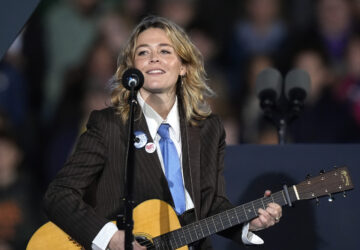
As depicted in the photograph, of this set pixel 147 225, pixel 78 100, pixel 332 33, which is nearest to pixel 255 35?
pixel 332 33

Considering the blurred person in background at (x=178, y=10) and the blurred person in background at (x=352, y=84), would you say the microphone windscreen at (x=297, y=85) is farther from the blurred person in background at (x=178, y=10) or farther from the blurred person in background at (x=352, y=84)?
the blurred person in background at (x=178, y=10)

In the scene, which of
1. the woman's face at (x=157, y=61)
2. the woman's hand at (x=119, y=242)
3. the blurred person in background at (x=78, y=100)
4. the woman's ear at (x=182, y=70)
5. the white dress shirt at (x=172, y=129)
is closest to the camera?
the woman's hand at (x=119, y=242)

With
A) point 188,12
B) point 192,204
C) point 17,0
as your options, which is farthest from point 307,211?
point 188,12

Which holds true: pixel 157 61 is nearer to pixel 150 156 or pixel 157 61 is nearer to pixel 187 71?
pixel 187 71

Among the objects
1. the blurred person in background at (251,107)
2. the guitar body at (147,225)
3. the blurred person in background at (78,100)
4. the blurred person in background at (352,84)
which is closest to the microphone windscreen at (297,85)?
the guitar body at (147,225)

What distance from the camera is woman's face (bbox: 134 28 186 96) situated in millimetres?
3295

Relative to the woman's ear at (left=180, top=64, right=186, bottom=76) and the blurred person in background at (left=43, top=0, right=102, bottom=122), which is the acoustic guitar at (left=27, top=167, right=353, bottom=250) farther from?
the blurred person in background at (left=43, top=0, right=102, bottom=122)

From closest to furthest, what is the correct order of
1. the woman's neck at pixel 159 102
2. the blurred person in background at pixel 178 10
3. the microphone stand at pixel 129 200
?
1. the microphone stand at pixel 129 200
2. the woman's neck at pixel 159 102
3. the blurred person in background at pixel 178 10

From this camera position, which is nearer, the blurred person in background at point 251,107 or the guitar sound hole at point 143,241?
the guitar sound hole at point 143,241

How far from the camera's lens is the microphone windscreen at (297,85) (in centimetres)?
388

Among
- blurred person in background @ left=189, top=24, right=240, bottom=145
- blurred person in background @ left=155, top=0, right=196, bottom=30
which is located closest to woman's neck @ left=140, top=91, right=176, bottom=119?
blurred person in background @ left=189, top=24, right=240, bottom=145

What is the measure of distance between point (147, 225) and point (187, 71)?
894mm

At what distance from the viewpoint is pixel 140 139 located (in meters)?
3.28

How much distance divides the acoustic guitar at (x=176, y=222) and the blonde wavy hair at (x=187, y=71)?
52cm
